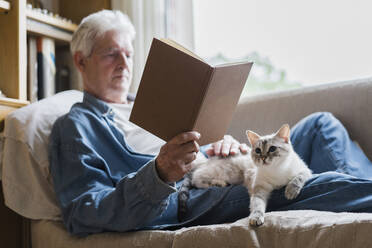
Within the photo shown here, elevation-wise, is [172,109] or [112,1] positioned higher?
[112,1]

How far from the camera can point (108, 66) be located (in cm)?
174

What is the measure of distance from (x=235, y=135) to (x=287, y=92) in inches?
14.1

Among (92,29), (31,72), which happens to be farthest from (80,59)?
(31,72)

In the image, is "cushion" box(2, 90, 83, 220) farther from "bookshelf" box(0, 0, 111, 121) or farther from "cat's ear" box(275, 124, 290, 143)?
"cat's ear" box(275, 124, 290, 143)

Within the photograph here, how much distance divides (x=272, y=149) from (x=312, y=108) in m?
0.60

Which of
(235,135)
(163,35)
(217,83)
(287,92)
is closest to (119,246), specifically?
(217,83)

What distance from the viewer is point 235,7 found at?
258 cm

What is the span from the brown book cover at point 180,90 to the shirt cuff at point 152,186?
117 millimetres

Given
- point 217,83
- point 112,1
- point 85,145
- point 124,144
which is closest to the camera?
point 217,83

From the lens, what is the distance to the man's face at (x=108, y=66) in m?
1.74

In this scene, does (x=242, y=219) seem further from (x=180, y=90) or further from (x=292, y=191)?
(x=180, y=90)

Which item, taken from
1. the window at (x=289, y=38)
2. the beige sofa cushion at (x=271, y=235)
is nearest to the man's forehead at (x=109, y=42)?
the beige sofa cushion at (x=271, y=235)

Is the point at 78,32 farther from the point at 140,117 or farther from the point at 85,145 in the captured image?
the point at 140,117

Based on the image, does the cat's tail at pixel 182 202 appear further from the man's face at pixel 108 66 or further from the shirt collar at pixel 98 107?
the man's face at pixel 108 66
